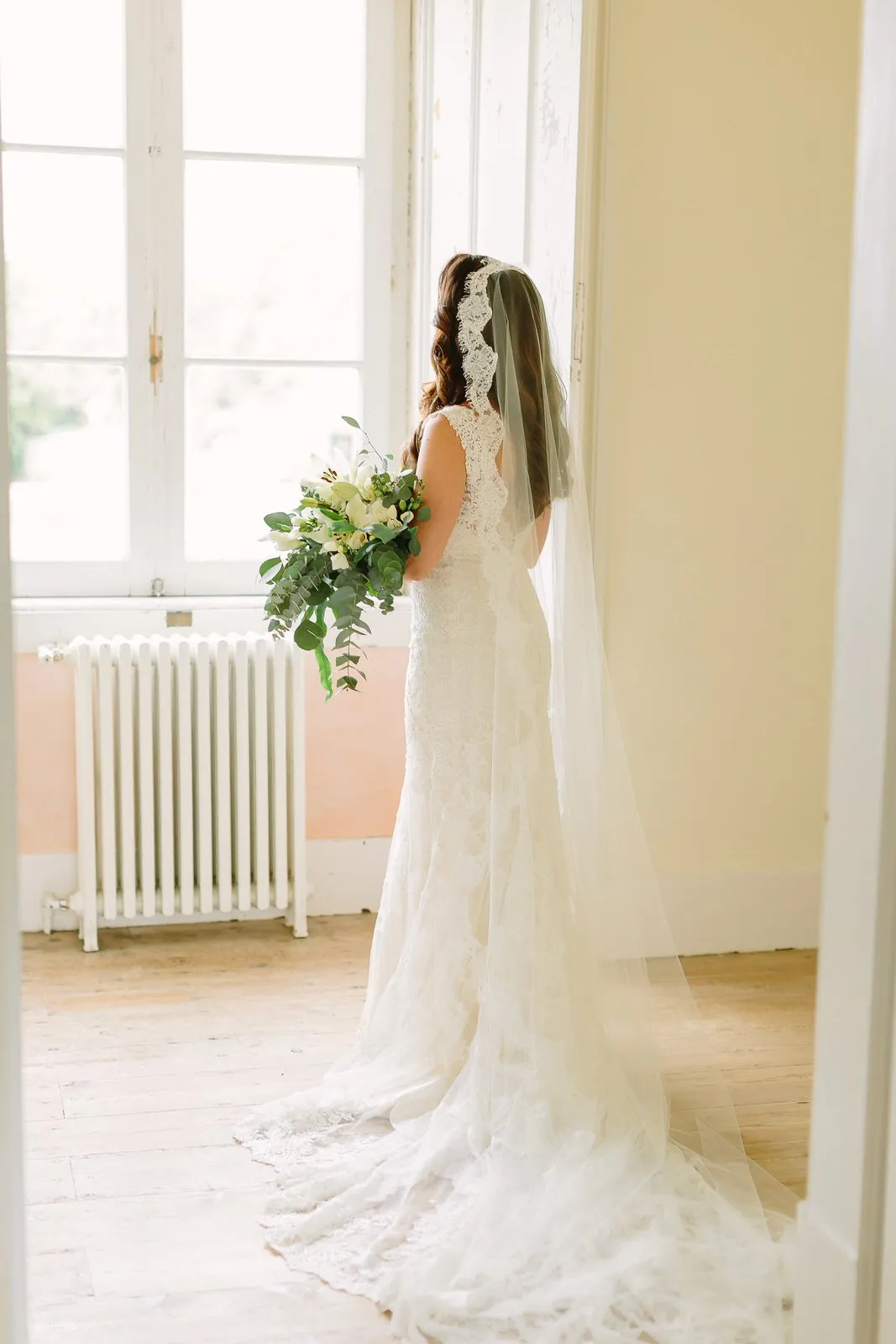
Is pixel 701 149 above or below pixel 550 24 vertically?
below

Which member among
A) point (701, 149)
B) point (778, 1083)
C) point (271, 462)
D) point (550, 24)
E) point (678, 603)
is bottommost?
point (778, 1083)

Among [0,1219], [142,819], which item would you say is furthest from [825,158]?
[0,1219]

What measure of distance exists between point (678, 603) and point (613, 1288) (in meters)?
2.06

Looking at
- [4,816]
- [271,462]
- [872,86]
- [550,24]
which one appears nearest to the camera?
[4,816]

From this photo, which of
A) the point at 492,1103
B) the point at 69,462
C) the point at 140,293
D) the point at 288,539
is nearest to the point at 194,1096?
the point at 492,1103

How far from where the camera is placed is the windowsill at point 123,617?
4.02m

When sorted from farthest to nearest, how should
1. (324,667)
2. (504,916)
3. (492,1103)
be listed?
1. (324,667)
2. (504,916)
3. (492,1103)

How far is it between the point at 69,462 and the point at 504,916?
6.85ft

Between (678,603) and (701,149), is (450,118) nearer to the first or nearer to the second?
(701,149)

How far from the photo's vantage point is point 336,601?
114 inches

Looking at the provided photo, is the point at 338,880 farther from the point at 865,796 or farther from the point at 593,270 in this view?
the point at 865,796

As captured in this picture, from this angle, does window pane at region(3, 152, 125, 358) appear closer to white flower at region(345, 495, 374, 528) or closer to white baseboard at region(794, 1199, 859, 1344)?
white flower at region(345, 495, 374, 528)

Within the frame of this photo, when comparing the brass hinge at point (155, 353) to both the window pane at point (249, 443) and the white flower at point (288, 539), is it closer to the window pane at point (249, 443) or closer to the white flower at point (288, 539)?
the window pane at point (249, 443)

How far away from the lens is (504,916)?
279 centimetres
